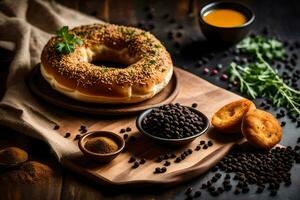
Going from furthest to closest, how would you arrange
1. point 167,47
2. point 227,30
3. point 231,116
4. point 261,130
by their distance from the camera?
point 167,47, point 227,30, point 231,116, point 261,130

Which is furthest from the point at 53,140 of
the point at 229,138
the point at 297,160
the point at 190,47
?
the point at 190,47

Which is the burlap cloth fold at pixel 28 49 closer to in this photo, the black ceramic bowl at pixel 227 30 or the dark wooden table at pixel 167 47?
the dark wooden table at pixel 167 47

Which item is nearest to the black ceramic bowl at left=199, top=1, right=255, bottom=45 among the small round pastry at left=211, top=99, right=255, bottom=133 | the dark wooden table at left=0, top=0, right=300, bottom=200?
the dark wooden table at left=0, top=0, right=300, bottom=200

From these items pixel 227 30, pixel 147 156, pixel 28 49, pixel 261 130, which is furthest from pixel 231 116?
pixel 28 49

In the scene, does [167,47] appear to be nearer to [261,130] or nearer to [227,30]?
[227,30]

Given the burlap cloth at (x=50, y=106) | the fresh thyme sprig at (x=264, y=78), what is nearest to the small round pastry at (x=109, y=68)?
the burlap cloth at (x=50, y=106)

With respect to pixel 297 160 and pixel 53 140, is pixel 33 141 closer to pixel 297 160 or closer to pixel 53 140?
pixel 53 140

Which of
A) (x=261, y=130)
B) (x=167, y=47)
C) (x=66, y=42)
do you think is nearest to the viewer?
(x=261, y=130)
